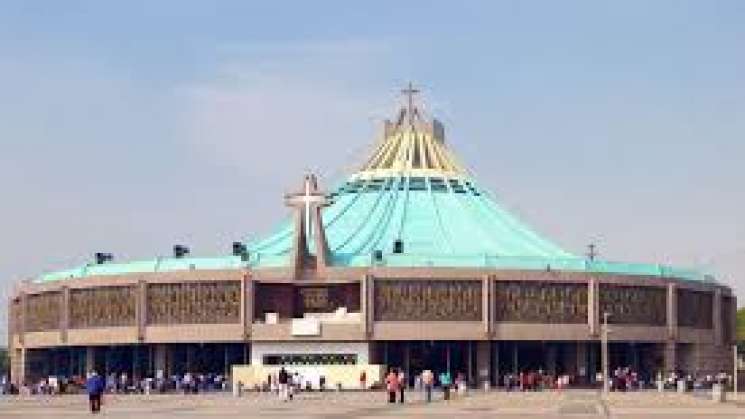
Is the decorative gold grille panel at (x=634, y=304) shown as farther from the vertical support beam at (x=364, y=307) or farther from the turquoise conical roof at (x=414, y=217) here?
the vertical support beam at (x=364, y=307)

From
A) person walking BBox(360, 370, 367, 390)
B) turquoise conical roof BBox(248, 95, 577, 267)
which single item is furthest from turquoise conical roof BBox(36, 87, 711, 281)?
person walking BBox(360, 370, 367, 390)

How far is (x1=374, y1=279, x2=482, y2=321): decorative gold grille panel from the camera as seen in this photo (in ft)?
374

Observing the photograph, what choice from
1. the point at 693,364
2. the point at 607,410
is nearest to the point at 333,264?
the point at 693,364

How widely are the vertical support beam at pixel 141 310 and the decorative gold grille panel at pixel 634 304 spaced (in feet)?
113

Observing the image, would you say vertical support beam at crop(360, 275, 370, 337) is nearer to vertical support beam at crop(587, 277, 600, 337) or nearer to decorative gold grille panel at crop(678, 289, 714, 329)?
vertical support beam at crop(587, 277, 600, 337)

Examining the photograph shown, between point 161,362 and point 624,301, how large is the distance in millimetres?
36145

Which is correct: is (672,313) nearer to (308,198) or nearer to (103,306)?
(308,198)

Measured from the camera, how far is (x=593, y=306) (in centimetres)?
11694

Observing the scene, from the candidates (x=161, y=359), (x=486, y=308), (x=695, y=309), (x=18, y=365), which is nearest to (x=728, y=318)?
(x=695, y=309)

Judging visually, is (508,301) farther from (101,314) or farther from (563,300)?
(101,314)

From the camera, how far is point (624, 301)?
392 feet

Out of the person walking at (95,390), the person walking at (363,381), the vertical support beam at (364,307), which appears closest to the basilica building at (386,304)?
the vertical support beam at (364,307)

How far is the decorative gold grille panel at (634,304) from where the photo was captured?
388ft

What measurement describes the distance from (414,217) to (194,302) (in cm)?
2090
